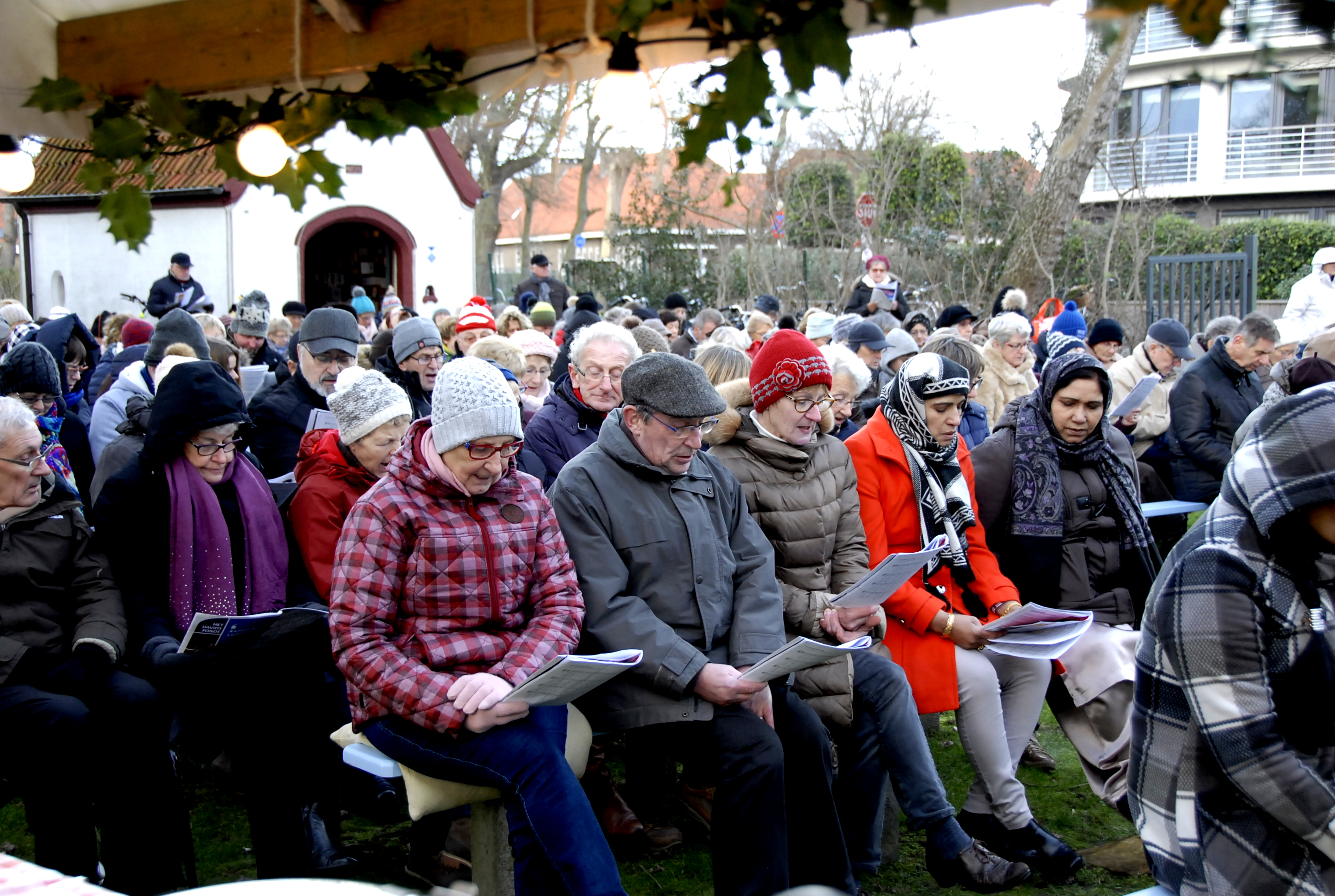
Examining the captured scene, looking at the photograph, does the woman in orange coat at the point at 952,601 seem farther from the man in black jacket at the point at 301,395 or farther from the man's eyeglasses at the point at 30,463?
the man's eyeglasses at the point at 30,463

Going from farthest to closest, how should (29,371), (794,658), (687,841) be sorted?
(29,371) < (687,841) < (794,658)

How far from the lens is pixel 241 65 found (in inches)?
115

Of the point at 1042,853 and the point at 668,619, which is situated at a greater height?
the point at 668,619

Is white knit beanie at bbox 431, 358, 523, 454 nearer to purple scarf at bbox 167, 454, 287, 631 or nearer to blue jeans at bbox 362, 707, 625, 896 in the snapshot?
blue jeans at bbox 362, 707, 625, 896

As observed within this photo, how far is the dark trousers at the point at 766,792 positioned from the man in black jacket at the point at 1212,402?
4361 millimetres

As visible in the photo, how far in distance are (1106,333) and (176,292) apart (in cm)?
1106

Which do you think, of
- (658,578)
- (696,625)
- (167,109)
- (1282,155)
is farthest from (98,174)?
(1282,155)

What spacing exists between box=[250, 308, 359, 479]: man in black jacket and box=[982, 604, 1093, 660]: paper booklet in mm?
3718

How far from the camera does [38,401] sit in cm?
568

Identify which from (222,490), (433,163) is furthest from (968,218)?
(222,490)

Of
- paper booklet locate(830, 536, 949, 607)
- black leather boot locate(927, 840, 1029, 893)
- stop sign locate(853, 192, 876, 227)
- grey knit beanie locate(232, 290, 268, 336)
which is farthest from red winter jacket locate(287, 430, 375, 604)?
stop sign locate(853, 192, 876, 227)

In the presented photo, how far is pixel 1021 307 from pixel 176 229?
52.8 feet

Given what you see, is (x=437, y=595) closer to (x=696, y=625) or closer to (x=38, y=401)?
(x=696, y=625)

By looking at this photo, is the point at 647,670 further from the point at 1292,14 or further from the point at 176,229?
the point at 176,229
